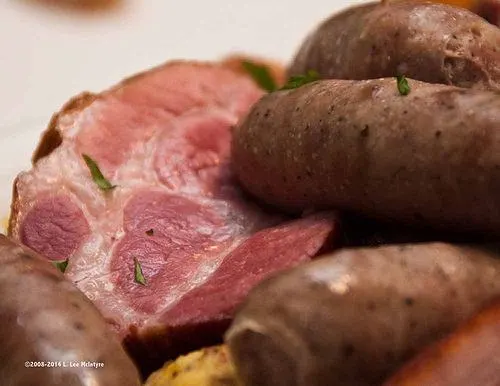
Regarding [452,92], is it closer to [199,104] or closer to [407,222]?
[407,222]

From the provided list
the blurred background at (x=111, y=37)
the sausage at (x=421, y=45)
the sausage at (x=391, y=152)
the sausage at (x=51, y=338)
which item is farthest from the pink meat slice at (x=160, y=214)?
the blurred background at (x=111, y=37)

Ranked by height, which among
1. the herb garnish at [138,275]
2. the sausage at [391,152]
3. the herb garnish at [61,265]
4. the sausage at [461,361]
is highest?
the sausage at [391,152]

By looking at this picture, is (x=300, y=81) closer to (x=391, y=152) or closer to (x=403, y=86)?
(x=403, y=86)

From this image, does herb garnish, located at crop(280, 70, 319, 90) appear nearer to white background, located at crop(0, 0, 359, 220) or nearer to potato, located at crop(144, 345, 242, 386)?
potato, located at crop(144, 345, 242, 386)

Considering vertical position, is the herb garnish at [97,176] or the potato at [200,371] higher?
the herb garnish at [97,176]

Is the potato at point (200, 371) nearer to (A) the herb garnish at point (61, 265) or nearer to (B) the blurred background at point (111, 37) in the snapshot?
(A) the herb garnish at point (61, 265)

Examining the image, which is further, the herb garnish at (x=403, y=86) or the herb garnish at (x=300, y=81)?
the herb garnish at (x=300, y=81)
